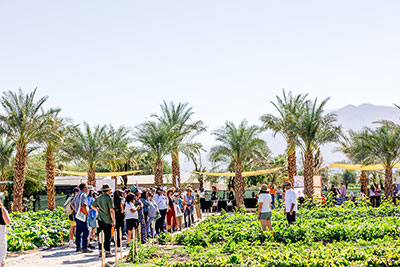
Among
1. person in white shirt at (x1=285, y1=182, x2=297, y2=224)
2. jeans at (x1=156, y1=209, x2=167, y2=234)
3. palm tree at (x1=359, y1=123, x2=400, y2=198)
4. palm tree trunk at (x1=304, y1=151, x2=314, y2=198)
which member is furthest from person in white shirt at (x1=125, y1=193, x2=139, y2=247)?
palm tree at (x1=359, y1=123, x2=400, y2=198)

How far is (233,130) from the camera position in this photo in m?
35.0

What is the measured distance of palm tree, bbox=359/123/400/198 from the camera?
3200 cm

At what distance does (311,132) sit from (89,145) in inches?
582

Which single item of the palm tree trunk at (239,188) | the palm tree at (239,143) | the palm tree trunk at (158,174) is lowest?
the palm tree trunk at (239,188)

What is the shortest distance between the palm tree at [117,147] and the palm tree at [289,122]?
10.3 metres

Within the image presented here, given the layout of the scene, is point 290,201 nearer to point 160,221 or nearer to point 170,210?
point 160,221

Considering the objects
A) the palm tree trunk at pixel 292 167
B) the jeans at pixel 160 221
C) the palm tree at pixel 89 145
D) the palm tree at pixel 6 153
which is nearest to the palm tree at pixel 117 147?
the palm tree at pixel 89 145

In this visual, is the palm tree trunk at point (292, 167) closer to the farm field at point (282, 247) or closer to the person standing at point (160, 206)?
the farm field at point (282, 247)

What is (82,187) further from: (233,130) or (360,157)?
(360,157)

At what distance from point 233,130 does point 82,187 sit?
76.3 feet

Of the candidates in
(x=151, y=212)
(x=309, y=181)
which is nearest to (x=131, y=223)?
(x=151, y=212)

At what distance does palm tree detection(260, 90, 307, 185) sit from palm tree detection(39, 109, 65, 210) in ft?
44.2

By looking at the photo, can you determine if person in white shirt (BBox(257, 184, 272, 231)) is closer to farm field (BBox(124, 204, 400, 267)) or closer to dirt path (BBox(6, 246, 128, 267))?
farm field (BBox(124, 204, 400, 267))

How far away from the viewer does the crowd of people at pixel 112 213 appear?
11430 mm
